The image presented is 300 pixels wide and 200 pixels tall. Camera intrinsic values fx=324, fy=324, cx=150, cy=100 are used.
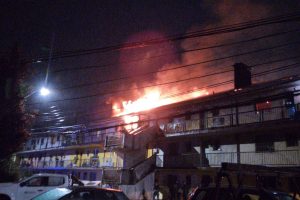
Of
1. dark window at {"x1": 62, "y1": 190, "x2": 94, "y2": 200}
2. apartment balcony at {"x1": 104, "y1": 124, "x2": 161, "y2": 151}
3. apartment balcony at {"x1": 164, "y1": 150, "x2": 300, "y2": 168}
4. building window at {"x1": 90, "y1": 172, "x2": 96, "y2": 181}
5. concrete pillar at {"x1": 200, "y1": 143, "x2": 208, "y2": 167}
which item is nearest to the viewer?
dark window at {"x1": 62, "y1": 190, "x2": 94, "y2": 200}

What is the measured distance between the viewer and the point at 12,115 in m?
20.2

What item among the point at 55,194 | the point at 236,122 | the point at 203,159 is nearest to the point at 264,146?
the point at 236,122

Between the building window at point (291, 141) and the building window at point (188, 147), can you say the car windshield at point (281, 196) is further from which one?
the building window at point (188, 147)

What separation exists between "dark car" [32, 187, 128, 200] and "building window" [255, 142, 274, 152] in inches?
722

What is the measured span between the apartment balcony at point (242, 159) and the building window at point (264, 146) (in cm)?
36

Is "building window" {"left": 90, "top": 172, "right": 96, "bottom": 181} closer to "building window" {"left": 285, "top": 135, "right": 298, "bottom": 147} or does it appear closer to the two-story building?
the two-story building

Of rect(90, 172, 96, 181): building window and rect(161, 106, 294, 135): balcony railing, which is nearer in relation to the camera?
rect(161, 106, 294, 135): balcony railing

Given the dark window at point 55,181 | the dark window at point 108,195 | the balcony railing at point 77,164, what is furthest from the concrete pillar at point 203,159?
the dark window at point 108,195

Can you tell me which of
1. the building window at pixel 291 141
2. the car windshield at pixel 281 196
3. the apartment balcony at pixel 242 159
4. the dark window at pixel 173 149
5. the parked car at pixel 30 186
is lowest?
the parked car at pixel 30 186

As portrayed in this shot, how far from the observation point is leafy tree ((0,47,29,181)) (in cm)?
1966

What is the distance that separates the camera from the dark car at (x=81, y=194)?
10.2m

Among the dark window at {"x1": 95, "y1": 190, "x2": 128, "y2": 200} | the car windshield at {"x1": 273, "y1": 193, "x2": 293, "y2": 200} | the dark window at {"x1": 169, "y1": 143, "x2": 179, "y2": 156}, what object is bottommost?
the dark window at {"x1": 95, "y1": 190, "x2": 128, "y2": 200}

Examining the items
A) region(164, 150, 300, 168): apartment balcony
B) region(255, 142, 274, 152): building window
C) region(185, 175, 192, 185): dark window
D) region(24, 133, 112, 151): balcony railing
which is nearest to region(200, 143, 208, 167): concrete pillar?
region(164, 150, 300, 168): apartment balcony

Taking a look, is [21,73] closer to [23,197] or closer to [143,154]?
[23,197]
